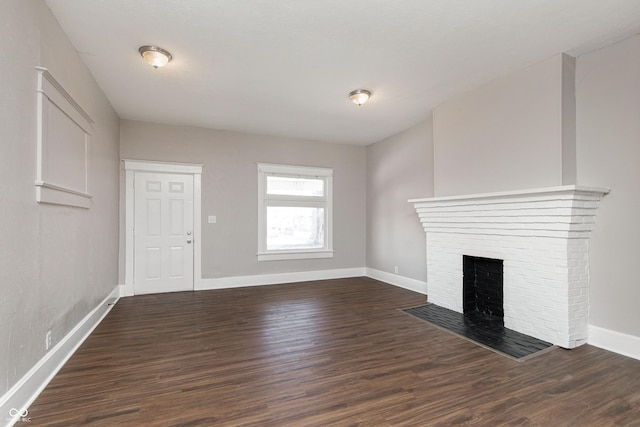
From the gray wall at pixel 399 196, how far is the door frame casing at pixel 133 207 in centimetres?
323

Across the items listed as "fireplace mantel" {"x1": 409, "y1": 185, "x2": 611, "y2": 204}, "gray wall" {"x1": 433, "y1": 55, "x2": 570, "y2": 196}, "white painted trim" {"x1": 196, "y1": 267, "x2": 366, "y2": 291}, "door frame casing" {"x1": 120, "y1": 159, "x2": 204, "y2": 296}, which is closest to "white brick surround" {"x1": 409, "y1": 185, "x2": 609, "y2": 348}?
"fireplace mantel" {"x1": 409, "y1": 185, "x2": 611, "y2": 204}

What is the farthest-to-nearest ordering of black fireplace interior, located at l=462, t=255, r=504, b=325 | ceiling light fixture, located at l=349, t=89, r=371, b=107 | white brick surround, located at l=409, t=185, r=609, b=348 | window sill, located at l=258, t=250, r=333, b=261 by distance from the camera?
window sill, located at l=258, t=250, r=333, b=261 < ceiling light fixture, located at l=349, t=89, r=371, b=107 < black fireplace interior, located at l=462, t=255, r=504, b=325 < white brick surround, located at l=409, t=185, r=609, b=348

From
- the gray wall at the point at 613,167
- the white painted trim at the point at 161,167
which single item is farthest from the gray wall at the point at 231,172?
the gray wall at the point at 613,167

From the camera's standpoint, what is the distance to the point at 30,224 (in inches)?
79.4

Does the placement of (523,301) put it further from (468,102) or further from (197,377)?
(197,377)

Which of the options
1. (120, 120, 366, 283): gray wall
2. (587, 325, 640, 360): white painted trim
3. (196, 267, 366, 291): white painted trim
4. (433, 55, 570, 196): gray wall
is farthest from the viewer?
(196, 267, 366, 291): white painted trim

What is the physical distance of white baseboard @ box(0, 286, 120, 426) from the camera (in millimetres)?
1770

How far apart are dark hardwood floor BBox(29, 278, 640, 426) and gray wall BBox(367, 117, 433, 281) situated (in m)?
1.81

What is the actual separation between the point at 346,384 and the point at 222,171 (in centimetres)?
418

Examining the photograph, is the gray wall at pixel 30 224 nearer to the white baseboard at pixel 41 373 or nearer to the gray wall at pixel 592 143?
the white baseboard at pixel 41 373

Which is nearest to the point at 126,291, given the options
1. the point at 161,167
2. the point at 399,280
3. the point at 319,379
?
the point at 161,167

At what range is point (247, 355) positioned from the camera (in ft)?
8.87

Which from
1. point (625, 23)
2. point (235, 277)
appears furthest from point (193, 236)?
point (625, 23)
